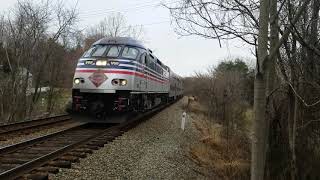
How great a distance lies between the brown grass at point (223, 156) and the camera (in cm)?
1135

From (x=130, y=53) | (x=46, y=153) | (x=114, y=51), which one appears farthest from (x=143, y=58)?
(x=46, y=153)

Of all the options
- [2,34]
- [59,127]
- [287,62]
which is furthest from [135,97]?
[2,34]

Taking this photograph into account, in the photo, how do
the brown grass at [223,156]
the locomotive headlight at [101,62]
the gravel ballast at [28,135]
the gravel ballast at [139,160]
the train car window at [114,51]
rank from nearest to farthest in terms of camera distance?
the gravel ballast at [139,160] → the brown grass at [223,156] → the gravel ballast at [28,135] → the locomotive headlight at [101,62] → the train car window at [114,51]

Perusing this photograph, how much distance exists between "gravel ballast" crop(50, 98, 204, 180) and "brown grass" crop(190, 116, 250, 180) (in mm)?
435

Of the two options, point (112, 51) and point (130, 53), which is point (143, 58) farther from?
point (112, 51)

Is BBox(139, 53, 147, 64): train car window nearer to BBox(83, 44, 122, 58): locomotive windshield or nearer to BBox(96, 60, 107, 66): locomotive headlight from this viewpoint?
BBox(83, 44, 122, 58): locomotive windshield

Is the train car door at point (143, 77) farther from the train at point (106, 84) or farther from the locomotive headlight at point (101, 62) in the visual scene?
the locomotive headlight at point (101, 62)

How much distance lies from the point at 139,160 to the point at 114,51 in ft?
23.1

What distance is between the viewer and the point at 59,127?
54.6 ft

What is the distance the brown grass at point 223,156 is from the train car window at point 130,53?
153 inches

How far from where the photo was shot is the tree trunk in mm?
4785

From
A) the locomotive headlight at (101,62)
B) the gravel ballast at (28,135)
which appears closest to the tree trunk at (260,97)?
the gravel ballast at (28,135)

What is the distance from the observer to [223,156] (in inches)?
531

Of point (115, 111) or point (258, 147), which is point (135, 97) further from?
point (258, 147)
